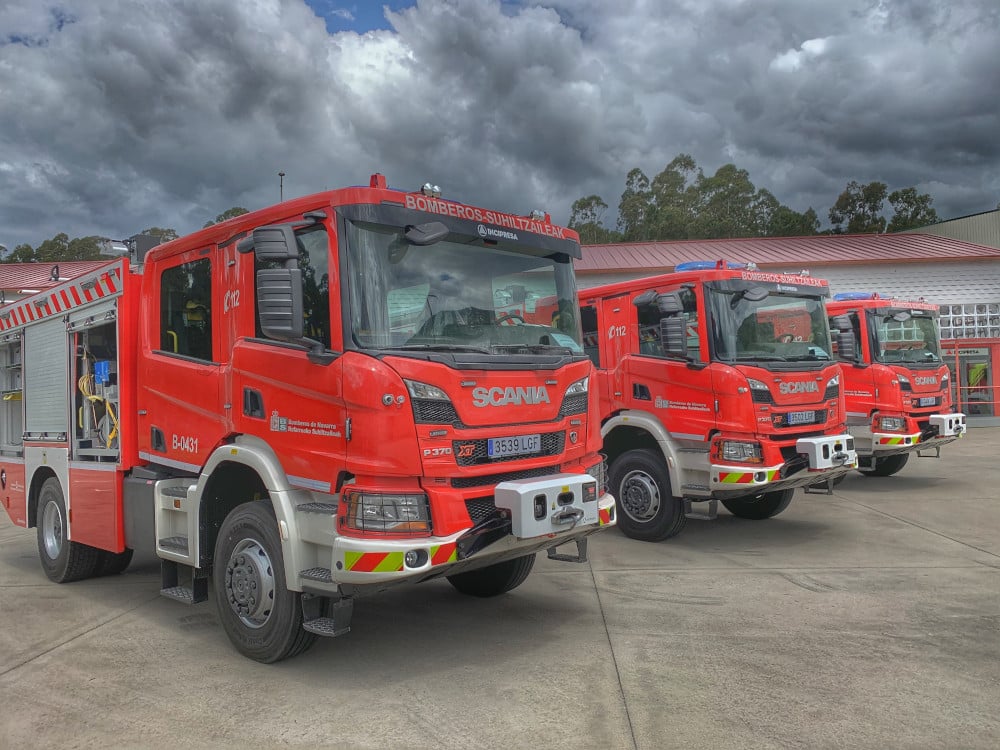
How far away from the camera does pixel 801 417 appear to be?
303 inches

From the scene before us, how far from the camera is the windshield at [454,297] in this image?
13.8 ft

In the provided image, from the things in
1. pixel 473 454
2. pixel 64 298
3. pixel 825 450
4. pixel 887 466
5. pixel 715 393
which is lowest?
pixel 887 466

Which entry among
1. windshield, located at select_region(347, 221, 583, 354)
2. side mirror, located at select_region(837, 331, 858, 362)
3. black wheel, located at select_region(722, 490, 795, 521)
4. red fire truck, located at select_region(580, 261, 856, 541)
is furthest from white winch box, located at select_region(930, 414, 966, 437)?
windshield, located at select_region(347, 221, 583, 354)

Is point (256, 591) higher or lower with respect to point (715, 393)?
lower

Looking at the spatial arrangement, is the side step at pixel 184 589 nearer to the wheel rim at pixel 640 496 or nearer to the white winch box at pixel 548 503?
the white winch box at pixel 548 503

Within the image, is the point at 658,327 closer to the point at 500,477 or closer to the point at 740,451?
the point at 740,451

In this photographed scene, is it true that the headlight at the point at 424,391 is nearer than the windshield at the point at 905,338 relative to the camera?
Yes

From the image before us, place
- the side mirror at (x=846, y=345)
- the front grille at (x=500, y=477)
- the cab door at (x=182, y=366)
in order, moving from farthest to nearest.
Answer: the side mirror at (x=846, y=345) < the cab door at (x=182, y=366) < the front grille at (x=500, y=477)

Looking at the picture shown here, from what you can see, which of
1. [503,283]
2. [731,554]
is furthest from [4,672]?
[731,554]

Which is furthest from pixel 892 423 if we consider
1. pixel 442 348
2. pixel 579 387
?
pixel 442 348

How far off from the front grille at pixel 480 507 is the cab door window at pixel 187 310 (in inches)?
80.0

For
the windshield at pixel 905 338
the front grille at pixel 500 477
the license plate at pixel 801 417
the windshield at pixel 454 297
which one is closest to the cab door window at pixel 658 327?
the license plate at pixel 801 417

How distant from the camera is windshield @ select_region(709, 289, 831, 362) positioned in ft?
24.9

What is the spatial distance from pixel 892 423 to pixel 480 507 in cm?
868
